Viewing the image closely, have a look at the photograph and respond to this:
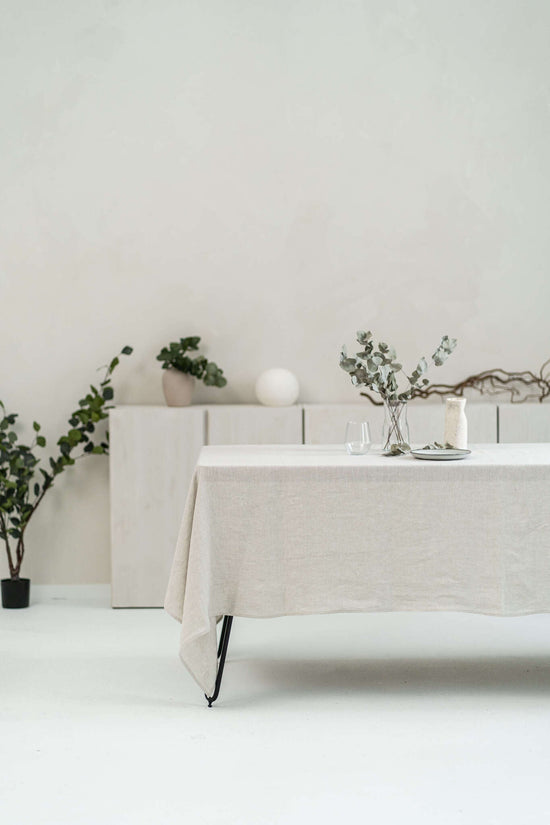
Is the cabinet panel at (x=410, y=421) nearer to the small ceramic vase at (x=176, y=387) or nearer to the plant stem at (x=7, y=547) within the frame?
the small ceramic vase at (x=176, y=387)

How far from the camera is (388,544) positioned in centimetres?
313

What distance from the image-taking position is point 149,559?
15.5 feet

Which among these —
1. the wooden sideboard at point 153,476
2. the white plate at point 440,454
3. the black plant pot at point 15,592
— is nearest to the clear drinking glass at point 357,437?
the white plate at point 440,454

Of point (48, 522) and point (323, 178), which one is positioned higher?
point (323, 178)

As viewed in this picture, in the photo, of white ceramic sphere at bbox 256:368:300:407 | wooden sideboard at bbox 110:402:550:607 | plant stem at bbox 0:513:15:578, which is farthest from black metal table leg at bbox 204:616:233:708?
plant stem at bbox 0:513:15:578

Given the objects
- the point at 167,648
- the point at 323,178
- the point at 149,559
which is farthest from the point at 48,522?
the point at 323,178

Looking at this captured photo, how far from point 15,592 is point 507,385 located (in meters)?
2.65

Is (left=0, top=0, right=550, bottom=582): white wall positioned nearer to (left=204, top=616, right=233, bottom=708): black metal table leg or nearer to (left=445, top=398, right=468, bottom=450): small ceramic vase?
(left=445, top=398, right=468, bottom=450): small ceramic vase

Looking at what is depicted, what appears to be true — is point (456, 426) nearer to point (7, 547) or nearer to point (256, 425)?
point (256, 425)

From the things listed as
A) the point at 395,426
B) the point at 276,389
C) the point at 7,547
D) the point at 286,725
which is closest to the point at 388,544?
the point at 395,426

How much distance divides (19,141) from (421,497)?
9.77 feet

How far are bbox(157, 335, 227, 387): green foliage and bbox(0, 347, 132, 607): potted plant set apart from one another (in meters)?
0.20

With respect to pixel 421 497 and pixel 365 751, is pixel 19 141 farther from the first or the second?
pixel 365 751

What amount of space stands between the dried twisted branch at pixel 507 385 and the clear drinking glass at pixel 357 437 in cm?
166
